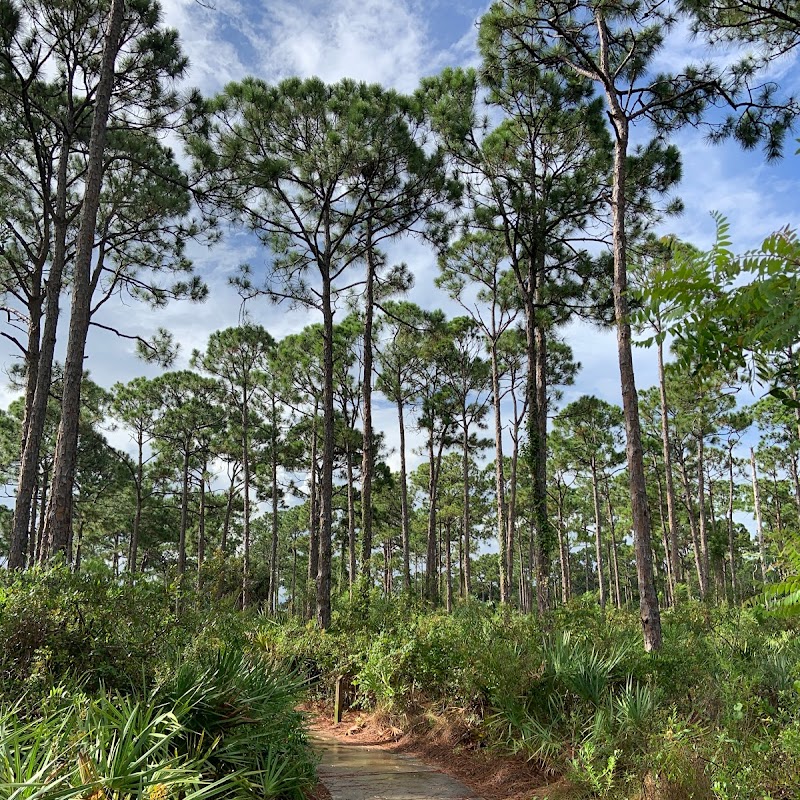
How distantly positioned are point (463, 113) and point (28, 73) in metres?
8.91

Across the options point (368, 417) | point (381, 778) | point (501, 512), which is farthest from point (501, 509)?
point (381, 778)

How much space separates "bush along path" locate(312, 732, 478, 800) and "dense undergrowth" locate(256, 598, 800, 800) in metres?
0.68

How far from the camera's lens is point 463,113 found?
45.2 feet

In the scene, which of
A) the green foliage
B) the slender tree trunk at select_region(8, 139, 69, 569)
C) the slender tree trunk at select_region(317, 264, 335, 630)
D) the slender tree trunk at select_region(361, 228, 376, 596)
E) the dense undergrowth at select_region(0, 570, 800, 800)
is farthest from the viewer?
the slender tree trunk at select_region(361, 228, 376, 596)

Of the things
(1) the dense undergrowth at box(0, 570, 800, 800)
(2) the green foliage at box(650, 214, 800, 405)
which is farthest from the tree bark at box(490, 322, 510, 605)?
(2) the green foliage at box(650, 214, 800, 405)

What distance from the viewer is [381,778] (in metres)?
5.87

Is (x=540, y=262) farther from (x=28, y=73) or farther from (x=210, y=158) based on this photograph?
(x=28, y=73)

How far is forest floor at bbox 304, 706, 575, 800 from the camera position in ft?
17.6

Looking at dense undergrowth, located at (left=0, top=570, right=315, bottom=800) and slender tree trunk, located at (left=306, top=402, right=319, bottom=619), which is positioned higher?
slender tree trunk, located at (left=306, top=402, right=319, bottom=619)

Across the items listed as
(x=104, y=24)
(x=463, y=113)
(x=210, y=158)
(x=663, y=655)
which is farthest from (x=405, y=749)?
(x=104, y=24)

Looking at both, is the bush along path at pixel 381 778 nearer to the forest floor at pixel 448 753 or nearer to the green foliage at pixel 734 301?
the forest floor at pixel 448 753

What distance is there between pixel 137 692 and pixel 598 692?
4.15 meters

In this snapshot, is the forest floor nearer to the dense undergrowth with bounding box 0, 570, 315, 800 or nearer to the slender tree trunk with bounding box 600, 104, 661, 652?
the dense undergrowth with bounding box 0, 570, 315, 800

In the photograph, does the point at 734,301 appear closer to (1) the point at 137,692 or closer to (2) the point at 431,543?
(1) the point at 137,692
